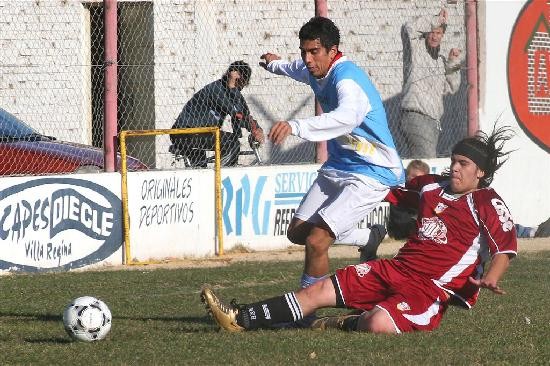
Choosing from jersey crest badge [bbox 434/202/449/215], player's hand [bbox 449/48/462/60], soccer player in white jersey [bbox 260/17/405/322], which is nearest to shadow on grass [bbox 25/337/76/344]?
soccer player in white jersey [bbox 260/17/405/322]

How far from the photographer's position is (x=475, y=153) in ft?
24.9

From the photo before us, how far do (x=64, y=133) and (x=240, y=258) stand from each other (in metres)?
4.16

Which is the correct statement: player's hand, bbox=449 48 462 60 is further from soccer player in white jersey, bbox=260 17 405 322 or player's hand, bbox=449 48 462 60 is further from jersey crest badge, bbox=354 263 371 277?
jersey crest badge, bbox=354 263 371 277

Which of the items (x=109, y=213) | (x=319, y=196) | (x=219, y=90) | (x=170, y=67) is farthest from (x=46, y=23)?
(x=319, y=196)

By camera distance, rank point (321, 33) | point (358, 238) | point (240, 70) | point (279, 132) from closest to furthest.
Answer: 1. point (279, 132)
2. point (321, 33)
3. point (358, 238)
4. point (240, 70)

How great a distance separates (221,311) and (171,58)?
38.8ft

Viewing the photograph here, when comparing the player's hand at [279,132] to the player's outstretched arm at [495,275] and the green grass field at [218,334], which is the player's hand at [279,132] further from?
the player's outstretched arm at [495,275]

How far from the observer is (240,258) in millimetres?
13281

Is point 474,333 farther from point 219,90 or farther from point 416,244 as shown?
point 219,90

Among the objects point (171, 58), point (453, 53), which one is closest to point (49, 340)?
point (453, 53)

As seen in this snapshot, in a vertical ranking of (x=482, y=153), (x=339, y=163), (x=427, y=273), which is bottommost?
(x=427, y=273)

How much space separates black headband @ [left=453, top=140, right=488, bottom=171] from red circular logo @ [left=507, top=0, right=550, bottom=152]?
893 cm

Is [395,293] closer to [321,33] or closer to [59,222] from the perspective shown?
[321,33]

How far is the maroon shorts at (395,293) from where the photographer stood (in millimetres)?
7605
